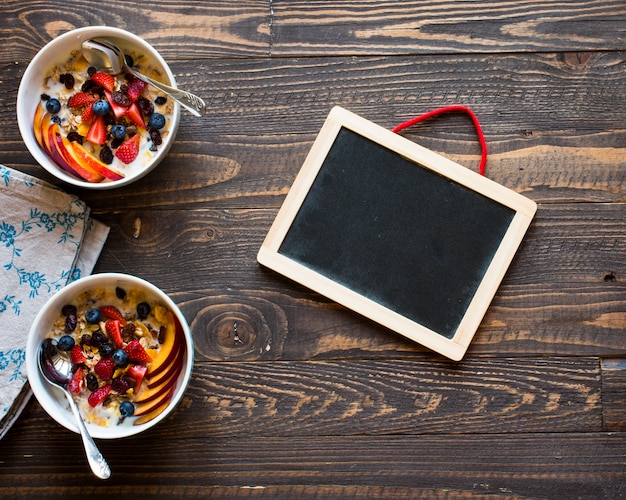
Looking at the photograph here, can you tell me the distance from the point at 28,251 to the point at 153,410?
14.0 inches

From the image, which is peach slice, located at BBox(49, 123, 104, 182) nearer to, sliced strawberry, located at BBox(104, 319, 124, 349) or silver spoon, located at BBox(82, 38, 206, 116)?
silver spoon, located at BBox(82, 38, 206, 116)

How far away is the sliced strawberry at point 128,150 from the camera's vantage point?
3.80 ft

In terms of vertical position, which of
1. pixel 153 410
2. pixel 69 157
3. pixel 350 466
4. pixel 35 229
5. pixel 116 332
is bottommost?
pixel 350 466

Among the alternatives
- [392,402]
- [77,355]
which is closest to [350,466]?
[392,402]

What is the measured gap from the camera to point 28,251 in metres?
1.20

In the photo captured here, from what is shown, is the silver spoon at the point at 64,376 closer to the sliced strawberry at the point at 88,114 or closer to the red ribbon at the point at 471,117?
the sliced strawberry at the point at 88,114

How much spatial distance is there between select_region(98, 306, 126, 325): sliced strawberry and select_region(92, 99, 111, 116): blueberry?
0.33 metres

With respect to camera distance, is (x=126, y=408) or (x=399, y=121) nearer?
(x=126, y=408)

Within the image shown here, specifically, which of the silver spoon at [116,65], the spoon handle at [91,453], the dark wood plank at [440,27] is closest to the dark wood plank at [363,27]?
the dark wood plank at [440,27]

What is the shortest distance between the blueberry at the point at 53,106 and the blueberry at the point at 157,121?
164 mm

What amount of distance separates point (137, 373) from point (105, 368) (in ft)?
0.18

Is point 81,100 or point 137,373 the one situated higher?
point 81,100

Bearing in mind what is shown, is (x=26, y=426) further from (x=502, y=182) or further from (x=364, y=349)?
(x=502, y=182)

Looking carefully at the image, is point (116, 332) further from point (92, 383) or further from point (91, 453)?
point (91, 453)
